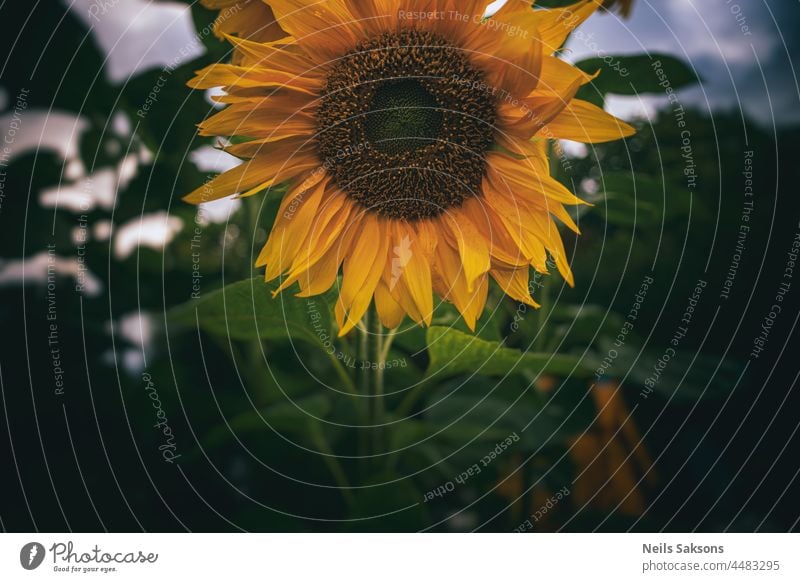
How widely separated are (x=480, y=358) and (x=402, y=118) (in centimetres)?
23

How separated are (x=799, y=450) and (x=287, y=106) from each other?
0.66 metres

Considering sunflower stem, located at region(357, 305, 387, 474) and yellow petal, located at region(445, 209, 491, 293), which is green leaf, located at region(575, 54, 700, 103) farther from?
sunflower stem, located at region(357, 305, 387, 474)

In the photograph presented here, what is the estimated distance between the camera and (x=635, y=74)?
0.63 meters

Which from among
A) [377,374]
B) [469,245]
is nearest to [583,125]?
[469,245]

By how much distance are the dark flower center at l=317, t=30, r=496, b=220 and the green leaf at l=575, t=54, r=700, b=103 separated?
0.46 feet

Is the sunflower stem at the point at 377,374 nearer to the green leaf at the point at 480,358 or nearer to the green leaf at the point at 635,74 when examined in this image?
the green leaf at the point at 480,358

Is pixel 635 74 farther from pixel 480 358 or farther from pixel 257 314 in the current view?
pixel 257 314

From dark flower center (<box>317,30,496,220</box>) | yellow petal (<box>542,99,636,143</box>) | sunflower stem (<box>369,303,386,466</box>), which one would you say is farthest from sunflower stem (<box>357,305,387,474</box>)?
yellow petal (<box>542,99,636,143</box>)

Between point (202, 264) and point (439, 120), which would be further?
point (202, 264)

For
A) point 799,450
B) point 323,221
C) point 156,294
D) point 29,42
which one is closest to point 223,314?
point 323,221

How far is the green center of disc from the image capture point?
0.55 metres

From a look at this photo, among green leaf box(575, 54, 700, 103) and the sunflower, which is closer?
the sunflower

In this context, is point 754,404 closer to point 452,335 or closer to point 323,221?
point 452,335

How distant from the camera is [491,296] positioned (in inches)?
24.1
